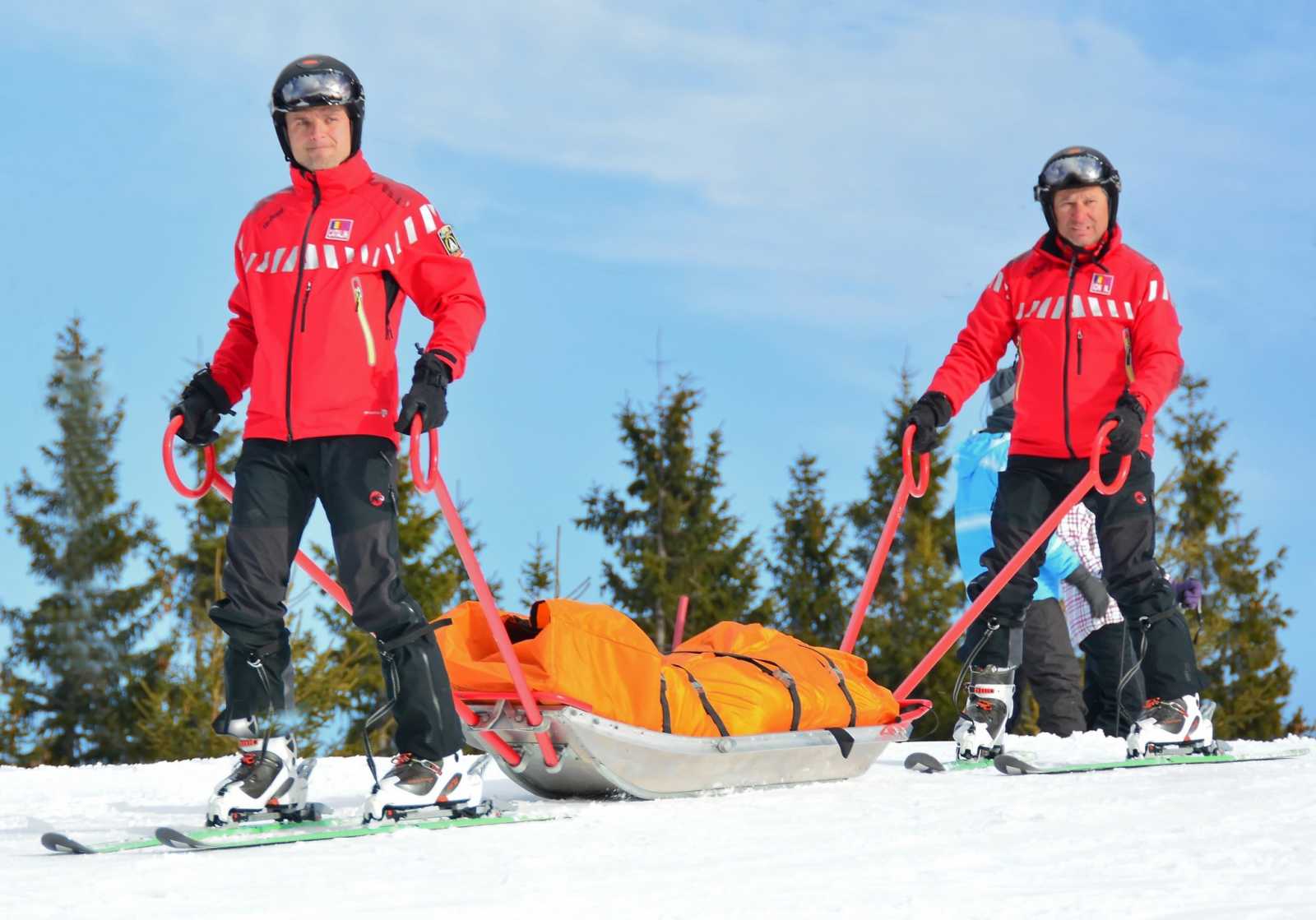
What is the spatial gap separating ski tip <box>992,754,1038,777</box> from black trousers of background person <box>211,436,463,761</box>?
88.9 inches

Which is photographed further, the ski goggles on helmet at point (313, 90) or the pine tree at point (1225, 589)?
the pine tree at point (1225, 589)

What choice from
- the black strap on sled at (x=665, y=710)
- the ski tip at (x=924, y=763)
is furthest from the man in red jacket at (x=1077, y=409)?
the black strap on sled at (x=665, y=710)

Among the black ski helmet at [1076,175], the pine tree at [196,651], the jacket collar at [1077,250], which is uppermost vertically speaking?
the black ski helmet at [1076,175]

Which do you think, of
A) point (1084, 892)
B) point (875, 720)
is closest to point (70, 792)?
point (875, 720)

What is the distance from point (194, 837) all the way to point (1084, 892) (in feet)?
7.53

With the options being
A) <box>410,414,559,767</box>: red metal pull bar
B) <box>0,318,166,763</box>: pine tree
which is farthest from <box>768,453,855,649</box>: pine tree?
<box>410,414,559,767</box>: red metal pull bar

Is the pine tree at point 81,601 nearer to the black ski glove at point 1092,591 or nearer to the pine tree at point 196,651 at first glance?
the pine tree at point 196,651

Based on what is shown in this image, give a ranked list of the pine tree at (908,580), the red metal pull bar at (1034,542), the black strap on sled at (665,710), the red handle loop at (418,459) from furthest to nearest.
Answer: the pine tree at (908,580), the red metal pull bar at (1034,542), the black strap on sled at (665,710), the red handle loop at (418,459)

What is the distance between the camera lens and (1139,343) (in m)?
A: 5.90

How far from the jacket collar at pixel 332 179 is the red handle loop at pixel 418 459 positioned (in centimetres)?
86

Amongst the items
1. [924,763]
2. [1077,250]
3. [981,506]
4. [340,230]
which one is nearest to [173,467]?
[340,230]

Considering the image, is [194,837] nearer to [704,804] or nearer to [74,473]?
[704,804]

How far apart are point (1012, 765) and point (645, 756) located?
1689 millimetres

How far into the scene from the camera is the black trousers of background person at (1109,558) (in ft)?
19.2
